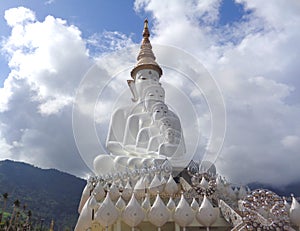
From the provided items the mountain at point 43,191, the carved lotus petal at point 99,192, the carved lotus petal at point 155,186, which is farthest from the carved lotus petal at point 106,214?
the mountain at point 43,191

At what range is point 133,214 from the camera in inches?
581

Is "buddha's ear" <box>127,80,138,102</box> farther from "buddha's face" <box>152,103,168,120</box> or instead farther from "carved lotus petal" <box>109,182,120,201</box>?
"carved lotus petal" <box>109,182,120,201</box>

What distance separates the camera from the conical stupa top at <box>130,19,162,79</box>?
29.3m

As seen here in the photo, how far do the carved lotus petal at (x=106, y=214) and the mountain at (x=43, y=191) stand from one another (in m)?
46.7

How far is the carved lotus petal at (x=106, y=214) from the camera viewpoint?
1469cm

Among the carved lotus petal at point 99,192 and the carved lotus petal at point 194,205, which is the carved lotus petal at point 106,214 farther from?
the carved lotus petal at point 194,205

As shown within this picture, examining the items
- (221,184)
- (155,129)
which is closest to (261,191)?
(221,184)

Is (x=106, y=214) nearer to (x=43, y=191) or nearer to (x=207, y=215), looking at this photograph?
(x=207, y=215)

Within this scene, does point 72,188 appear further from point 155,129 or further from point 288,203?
point 288,203

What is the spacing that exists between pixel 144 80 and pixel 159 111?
18.4 ft

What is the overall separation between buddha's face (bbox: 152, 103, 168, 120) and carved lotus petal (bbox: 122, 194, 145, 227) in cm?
957

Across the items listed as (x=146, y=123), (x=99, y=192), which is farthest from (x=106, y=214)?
(x=146, y=123)

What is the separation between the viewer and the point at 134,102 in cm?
2878

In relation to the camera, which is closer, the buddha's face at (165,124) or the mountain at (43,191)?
the buddha's face at (165,124)
